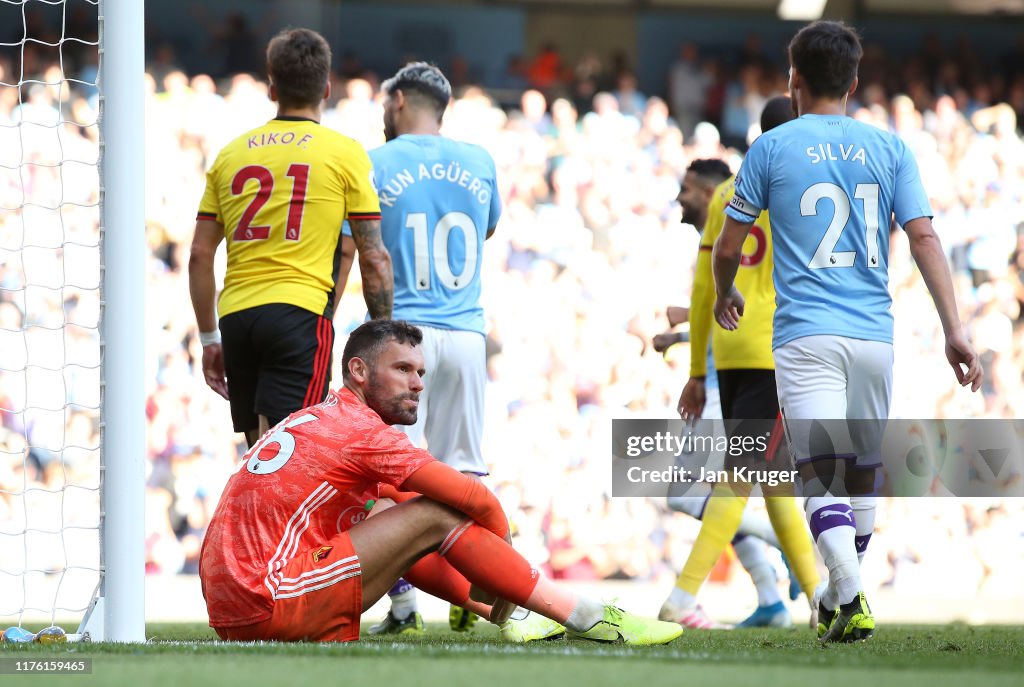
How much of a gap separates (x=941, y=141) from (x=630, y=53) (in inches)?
141

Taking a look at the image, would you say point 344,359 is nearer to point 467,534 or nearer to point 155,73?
point 467,534

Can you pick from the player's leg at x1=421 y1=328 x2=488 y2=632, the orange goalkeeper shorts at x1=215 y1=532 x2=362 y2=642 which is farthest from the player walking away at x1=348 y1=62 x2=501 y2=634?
the orange goalkeeper shorts at x1=215 y1=532 x2=362 y2=642

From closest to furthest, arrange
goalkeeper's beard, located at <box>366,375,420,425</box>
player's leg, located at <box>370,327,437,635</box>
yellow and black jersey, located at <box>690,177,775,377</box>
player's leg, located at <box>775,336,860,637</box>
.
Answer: goalkeeper's beard, located at <box>366,375,420,425</box> → player's leg, located at <box>775,336,860,637</box> → player's leg, located at <box>370,327,437,635</box> → yellow and black jersey, located at <box>690,177,775,377</box>

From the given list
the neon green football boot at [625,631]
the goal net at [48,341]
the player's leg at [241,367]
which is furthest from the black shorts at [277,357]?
the goal net at [48,341]

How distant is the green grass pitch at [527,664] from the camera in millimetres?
2662

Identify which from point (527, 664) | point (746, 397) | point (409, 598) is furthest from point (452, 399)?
point (527, 664)

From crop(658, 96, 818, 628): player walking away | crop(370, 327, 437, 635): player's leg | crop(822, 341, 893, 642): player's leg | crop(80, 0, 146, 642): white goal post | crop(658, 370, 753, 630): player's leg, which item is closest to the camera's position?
crop(80, 0, 146, 642): white goal post

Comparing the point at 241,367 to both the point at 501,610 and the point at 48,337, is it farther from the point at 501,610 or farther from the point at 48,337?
the point at 48,337

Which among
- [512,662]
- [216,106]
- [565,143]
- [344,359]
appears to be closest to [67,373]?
[216,106]

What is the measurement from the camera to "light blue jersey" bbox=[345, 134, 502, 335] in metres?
Answer: 5.01

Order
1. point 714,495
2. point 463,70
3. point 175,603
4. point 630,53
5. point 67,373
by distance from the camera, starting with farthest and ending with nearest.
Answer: point 630,53
point 463,70
point 67,373
point 175,603
point 714,495

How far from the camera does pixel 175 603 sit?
7.41 m

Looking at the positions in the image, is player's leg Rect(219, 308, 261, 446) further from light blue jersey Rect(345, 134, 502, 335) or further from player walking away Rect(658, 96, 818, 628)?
player walking away Rect(658, 96, 818, 628)

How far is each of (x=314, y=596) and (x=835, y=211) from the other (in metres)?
1.93
